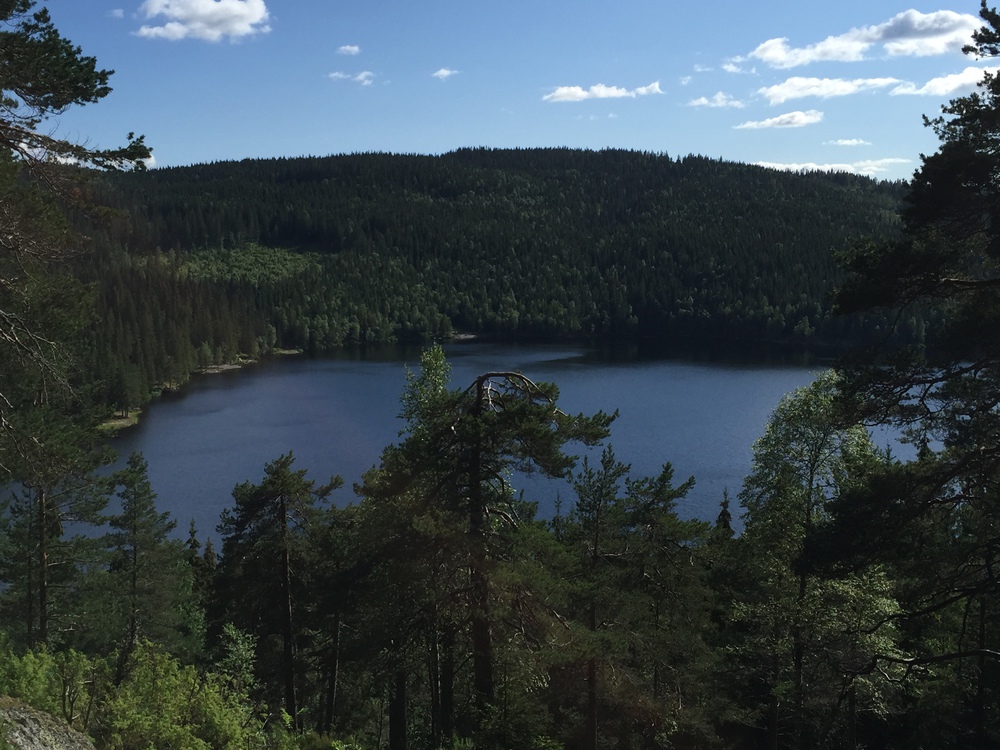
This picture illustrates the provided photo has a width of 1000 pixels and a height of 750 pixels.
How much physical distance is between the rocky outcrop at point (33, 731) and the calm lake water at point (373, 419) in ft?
79.6

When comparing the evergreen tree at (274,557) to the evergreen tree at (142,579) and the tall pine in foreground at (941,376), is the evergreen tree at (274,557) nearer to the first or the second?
the evergreen tree at (142,579)

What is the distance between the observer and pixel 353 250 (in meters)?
182

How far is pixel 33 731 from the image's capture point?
738cm

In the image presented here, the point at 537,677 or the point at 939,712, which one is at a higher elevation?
the point at 537,677

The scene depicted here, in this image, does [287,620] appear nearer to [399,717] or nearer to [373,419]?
[399,717]

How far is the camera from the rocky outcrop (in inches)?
276

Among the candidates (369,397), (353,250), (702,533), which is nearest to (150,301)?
(369,397)

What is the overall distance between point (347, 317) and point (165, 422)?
220 ft

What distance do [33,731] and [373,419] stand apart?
62.7 meters

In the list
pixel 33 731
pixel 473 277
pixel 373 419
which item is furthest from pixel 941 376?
pixel 473 277

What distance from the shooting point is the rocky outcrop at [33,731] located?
23.0ft

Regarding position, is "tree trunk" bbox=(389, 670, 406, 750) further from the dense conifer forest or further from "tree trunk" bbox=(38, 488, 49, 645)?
"tree trunk" bbox=(38, 488, 49, 645)

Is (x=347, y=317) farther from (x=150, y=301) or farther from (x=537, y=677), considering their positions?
(x=537, y=677)

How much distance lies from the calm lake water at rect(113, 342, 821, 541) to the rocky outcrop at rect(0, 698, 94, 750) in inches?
956
